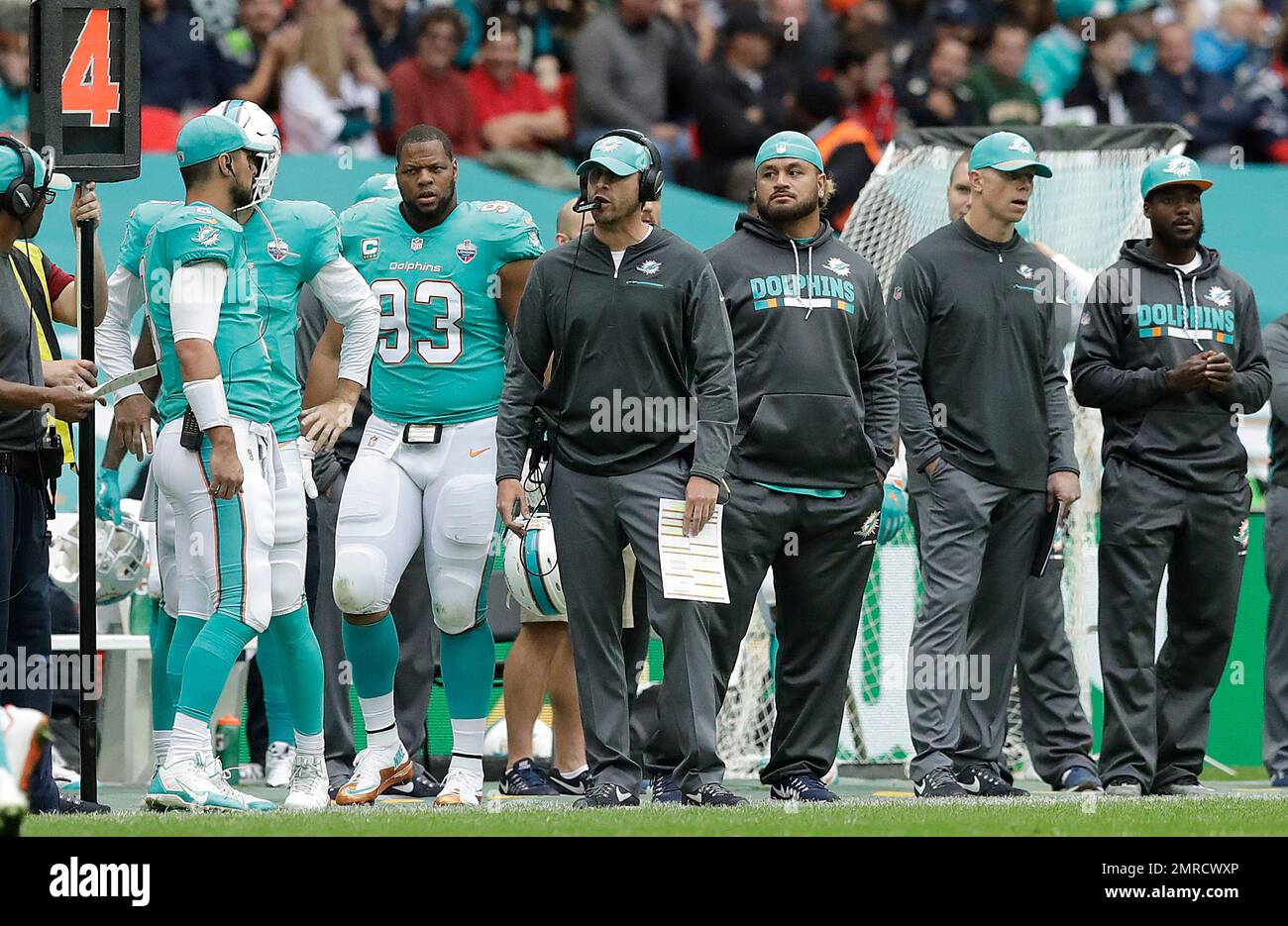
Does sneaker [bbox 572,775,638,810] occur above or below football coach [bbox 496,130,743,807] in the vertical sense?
below

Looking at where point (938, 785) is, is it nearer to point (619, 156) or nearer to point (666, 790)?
point (666, 790)

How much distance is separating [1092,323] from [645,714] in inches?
100

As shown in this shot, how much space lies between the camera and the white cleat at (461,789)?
702 centimetres

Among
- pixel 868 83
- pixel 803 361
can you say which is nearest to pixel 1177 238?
pixel 803 361

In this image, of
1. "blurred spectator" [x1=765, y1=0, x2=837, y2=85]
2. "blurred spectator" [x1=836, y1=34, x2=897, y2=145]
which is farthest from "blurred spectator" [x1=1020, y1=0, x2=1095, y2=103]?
"blurred spectator" [x1=765, y1=0, x2=837, y2=85]

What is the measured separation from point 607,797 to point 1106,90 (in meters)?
9.62

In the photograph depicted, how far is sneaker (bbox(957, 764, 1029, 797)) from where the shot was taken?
771 cm

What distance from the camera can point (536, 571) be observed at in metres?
7.92

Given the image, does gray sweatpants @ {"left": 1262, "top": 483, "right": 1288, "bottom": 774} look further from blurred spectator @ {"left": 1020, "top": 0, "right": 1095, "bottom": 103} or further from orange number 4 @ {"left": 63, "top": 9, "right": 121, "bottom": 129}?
blurred spectator @ {"left": 1020, "top": 0, "right": 1095, "bottom": 103}

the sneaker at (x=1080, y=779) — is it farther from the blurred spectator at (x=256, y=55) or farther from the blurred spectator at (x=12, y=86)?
the blurred spectator at (x=12, y=86)

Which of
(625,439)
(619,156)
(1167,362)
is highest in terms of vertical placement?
(619,156)

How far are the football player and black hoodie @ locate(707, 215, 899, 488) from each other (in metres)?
0.84
